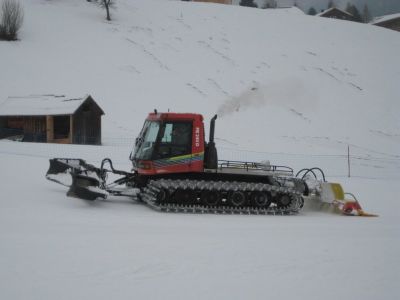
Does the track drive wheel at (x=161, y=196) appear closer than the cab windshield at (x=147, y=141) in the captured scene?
Yes

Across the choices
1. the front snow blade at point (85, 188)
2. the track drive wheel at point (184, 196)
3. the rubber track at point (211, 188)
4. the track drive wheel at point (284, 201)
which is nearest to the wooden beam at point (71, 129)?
the rubber track at point (211, 188)

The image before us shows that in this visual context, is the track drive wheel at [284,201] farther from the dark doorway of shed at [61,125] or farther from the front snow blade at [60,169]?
the dark doorway of shed at [61,125]

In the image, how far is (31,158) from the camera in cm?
2061

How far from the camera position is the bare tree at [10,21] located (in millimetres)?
52406

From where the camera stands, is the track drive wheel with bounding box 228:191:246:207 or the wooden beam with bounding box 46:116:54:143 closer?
the track drive wheel with bounding box 228:191:246:207

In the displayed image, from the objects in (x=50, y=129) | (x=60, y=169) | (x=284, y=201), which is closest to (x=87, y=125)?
(x=50, y=129)

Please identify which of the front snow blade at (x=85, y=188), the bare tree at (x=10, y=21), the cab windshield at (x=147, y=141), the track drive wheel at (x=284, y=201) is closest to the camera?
the front snow blade at (x=85, y=188)

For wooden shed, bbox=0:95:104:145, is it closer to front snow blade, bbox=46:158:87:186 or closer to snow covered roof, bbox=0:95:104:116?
snow covered roof, bbox=0:95:104:116

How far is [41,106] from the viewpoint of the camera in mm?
34281

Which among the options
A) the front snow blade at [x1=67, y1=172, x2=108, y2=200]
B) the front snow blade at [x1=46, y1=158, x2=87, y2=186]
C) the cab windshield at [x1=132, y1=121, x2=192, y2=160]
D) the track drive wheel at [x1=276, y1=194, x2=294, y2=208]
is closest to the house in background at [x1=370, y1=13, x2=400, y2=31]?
the track drive wheel at [x1=276, y1=194, x2=294, y2=208]

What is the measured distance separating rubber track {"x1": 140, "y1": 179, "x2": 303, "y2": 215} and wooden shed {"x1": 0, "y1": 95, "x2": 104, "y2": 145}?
854 inches

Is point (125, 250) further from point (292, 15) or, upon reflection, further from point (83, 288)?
point (292, 15)

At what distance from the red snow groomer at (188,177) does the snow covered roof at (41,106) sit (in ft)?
68.3

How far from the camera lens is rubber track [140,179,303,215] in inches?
479
